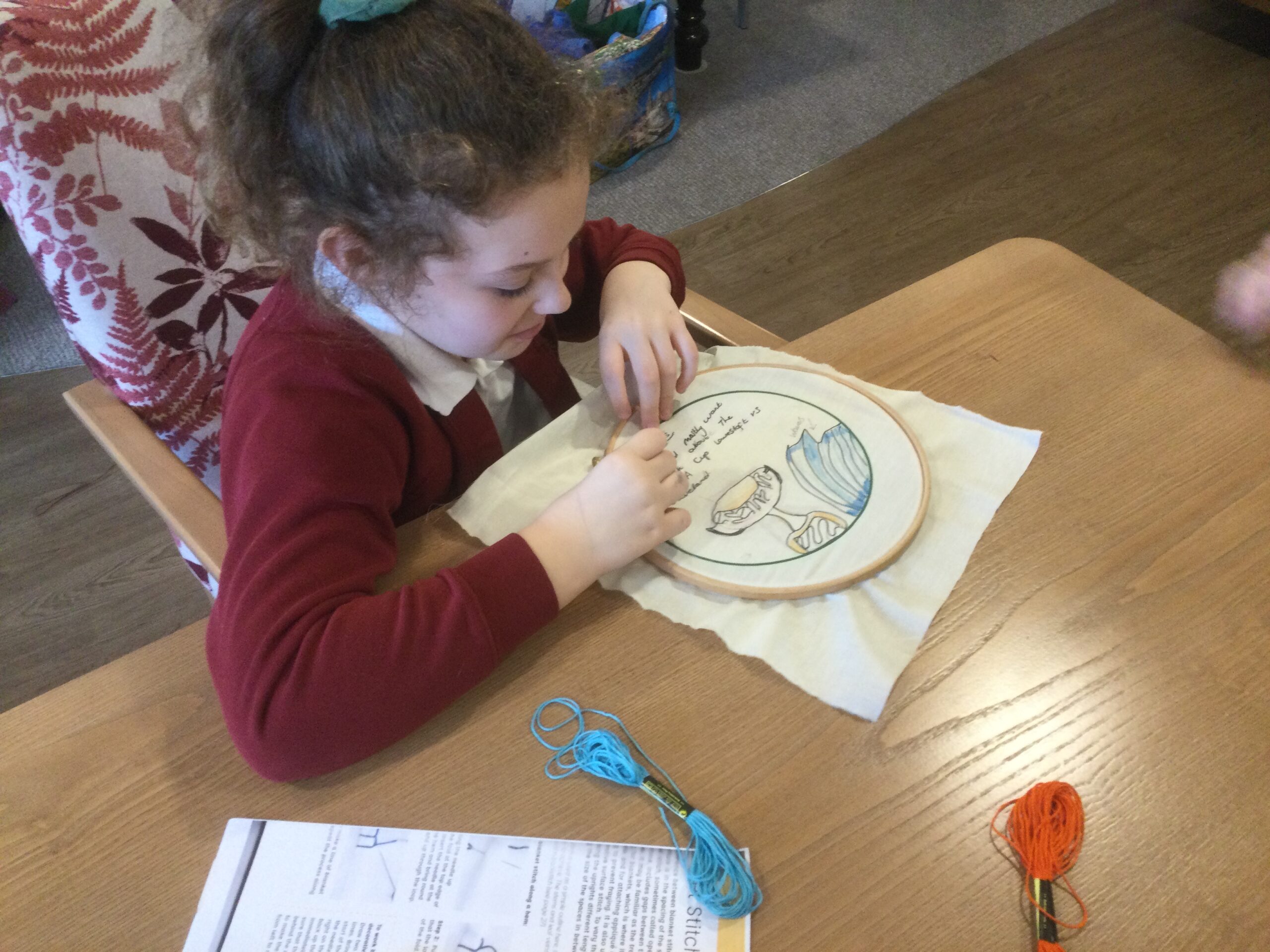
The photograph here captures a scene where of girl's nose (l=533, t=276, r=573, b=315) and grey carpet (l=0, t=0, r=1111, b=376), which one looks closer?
girl's nose (l=533, t=276, r=573, b=315)

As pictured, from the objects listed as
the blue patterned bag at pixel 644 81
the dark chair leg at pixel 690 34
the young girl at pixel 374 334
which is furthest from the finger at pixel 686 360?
the dark chair leg at pixel 690 34

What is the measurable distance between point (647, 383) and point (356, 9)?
0.35 metres

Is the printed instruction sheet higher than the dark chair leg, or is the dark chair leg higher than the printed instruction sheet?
the printed instruction sheet

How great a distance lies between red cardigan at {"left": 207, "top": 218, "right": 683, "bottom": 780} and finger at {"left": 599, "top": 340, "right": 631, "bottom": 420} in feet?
0.53

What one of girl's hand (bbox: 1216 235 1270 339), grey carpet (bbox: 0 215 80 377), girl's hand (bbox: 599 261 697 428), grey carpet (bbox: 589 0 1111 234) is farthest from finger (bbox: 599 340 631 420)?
grey carpet (bbox: 0 215 80 377)

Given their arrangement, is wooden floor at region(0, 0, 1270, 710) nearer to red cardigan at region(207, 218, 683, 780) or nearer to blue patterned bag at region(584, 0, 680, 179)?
blue patterned bag at region(584, 0, 680, 179)

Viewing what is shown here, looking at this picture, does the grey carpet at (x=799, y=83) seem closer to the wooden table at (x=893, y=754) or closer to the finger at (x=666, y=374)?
the finger at (x=666, y=374)

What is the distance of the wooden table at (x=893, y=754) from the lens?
515 mm

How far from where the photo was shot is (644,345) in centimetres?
79

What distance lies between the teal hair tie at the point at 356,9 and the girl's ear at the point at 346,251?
0.13m

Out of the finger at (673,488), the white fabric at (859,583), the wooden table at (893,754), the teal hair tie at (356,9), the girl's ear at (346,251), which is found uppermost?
the teal hair tie at (356,9)

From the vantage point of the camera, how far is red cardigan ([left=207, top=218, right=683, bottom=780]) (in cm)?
57

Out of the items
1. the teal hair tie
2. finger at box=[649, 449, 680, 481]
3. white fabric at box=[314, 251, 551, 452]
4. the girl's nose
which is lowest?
finger at box=[649, 449, 680, 481]

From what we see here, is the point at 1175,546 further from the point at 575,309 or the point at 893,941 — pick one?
the point at 575,309
